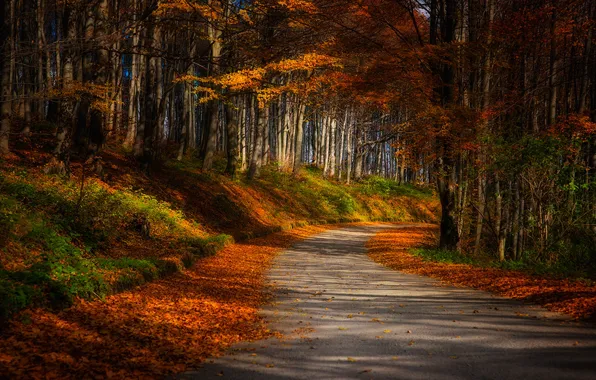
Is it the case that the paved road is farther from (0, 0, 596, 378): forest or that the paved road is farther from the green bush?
the green bush

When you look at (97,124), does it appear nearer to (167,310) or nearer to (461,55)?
(167,310)

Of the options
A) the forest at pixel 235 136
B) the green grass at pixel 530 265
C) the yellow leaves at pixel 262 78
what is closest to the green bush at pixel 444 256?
the green grass at pixel 530 265

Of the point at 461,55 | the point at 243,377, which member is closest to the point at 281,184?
the point at 461,55

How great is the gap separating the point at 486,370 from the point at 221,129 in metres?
39.2

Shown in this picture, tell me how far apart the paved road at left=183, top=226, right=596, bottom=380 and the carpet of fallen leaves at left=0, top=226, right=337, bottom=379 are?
475mm

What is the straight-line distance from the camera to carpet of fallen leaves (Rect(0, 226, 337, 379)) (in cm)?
432

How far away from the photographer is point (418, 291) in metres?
8.99

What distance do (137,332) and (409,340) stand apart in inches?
134

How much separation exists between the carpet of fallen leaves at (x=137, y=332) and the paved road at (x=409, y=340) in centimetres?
47

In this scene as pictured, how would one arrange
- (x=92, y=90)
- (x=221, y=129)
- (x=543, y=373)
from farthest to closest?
(x=221, y=129)
(x=92, y=90)
(x=543, y=373)

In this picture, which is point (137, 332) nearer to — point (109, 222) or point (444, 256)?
point (109, 222)

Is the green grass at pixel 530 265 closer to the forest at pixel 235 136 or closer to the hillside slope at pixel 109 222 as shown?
the forest at pixel 235 136

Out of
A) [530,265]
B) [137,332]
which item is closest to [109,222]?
[137,332]

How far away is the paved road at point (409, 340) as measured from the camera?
14.6 ft
